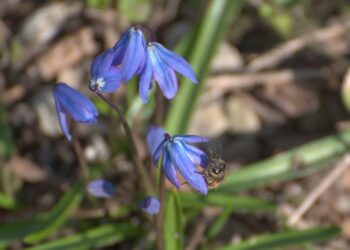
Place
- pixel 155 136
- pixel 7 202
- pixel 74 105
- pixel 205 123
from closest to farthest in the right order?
1. pixel 74 105
2. pixel 155 136
3. pixel 7 202
4. pixel 205 123

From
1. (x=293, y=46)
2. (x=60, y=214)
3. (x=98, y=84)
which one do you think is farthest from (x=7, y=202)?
(x=293, y=46)

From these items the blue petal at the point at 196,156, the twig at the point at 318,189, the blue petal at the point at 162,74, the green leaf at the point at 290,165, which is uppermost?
the blue petal at the point at 162,74

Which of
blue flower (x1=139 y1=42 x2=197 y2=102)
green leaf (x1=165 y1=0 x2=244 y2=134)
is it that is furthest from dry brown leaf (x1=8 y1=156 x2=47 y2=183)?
blue flower (x1=139 y1=42 x2=197 y2=102)

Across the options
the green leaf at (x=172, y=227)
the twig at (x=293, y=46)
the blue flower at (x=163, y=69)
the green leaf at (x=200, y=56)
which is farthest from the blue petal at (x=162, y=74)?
the twig at (x=293, y=46)

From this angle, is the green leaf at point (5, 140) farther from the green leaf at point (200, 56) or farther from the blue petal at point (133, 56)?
the blue petal at point (133, 56)

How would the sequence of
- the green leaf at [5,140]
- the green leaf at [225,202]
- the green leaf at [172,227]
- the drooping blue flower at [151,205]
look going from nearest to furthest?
1. the drooping blue flower at [151,205]
2. the green leaf at [172,227]
3. the green leaf at [225,202]
4. the green leaf at [5,140]

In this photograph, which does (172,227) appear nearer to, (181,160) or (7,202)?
(181,160)

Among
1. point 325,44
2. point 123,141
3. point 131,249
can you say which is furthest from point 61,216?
point 325,44

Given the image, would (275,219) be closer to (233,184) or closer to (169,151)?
(233,184)
